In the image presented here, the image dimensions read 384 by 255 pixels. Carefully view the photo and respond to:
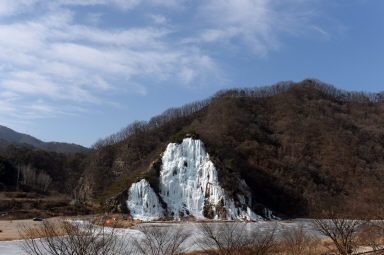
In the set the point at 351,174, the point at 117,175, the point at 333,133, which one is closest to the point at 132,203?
the point at 117,175

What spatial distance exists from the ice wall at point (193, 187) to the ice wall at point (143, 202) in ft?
7.42

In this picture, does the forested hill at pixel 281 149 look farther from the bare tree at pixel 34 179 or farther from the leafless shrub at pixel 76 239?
the leafless shrub at pixel 76 239

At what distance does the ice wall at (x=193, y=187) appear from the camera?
165 feet

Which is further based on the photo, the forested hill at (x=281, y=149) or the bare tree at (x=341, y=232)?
the forested hill at (x=281, y=149)

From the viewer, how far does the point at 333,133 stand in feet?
270

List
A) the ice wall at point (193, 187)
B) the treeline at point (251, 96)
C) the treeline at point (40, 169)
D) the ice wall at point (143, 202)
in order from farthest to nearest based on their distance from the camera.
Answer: the treeline at point (251, 96) → the treeline at point (40, 169) → the ice wall at point (193, 187) → the ice wall at point (143, 202)

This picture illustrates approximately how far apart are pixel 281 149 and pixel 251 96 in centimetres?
3982

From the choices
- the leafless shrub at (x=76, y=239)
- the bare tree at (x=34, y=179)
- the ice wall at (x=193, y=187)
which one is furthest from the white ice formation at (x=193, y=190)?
the bare tree at (x=34, y=179)

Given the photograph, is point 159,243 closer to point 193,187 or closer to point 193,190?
point 193,190

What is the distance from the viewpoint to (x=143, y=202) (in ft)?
163

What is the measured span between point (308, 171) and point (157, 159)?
1424 inches

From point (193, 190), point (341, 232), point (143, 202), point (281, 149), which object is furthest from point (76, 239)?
point (281, 149)

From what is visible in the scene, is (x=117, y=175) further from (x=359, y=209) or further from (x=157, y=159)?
(x=359, y=209)

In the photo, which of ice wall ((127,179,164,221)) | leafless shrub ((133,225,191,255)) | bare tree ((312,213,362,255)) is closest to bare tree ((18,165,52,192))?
ice wall ((127,179,164,221))
